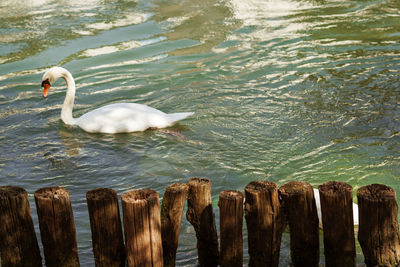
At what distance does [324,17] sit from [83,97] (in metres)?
7.26

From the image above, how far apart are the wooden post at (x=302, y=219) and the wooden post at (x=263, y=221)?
81 mm

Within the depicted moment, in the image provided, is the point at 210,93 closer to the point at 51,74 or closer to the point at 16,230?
the point at 51,74

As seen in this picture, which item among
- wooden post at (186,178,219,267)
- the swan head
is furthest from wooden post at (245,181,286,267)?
the swan head

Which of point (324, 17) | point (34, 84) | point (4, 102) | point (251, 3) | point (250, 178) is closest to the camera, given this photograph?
point (250, 178)

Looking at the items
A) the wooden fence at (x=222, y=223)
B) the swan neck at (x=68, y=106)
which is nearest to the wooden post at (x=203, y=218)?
the wooden fence at (x=222, y=223)

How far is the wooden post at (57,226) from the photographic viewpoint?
3.93 meters

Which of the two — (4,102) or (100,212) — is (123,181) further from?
(4,102)

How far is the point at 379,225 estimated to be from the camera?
384cm

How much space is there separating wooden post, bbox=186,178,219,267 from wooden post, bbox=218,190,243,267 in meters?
0.15

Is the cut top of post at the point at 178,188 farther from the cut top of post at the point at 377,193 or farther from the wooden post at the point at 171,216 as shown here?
the cut top of post at the point at 377,193

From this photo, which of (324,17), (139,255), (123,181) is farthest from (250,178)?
(324,17)

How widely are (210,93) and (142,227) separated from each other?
19.9ft

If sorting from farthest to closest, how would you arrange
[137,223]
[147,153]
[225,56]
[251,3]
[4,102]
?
[251,3] → [225,56] → [4,102] → [147,153] → [137,223]

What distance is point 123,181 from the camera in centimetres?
674
